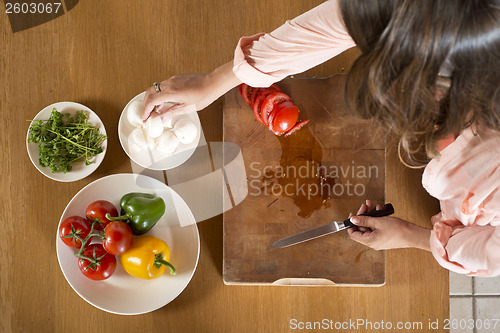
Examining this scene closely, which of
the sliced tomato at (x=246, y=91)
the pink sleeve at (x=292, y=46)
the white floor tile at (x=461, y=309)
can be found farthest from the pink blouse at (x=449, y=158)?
the white floor tile at (x=461, y=309)

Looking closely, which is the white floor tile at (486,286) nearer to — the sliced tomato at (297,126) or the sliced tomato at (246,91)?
the sliced tomato at (297,126)

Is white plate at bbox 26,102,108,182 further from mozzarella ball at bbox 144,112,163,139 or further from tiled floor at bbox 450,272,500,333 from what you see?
tiled floor at bbox 450,272,500,333

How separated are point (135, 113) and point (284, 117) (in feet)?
1.05

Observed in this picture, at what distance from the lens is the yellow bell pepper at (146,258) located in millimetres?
847

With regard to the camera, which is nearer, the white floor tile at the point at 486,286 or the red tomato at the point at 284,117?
the red tomato at the point at 284,117

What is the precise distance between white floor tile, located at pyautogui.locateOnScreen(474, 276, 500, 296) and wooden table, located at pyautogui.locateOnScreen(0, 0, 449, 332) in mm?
400

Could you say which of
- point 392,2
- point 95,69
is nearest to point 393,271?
point 392,2

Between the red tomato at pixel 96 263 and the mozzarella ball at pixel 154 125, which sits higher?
the mozzarella ball at pixel 154 125

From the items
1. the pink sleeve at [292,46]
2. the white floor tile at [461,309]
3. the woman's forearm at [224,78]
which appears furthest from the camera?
the white floor tile at [461,309]

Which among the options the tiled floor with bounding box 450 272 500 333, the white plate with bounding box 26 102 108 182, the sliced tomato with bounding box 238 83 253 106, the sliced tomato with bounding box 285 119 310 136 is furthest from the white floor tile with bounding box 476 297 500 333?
the white plate with bounding box 26 102 108 182

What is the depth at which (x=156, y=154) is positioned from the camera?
0.91m

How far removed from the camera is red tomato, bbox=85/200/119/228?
0.87 m

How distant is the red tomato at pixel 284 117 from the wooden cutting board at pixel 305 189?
0.20 ft

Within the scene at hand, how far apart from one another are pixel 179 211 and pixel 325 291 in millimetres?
383
